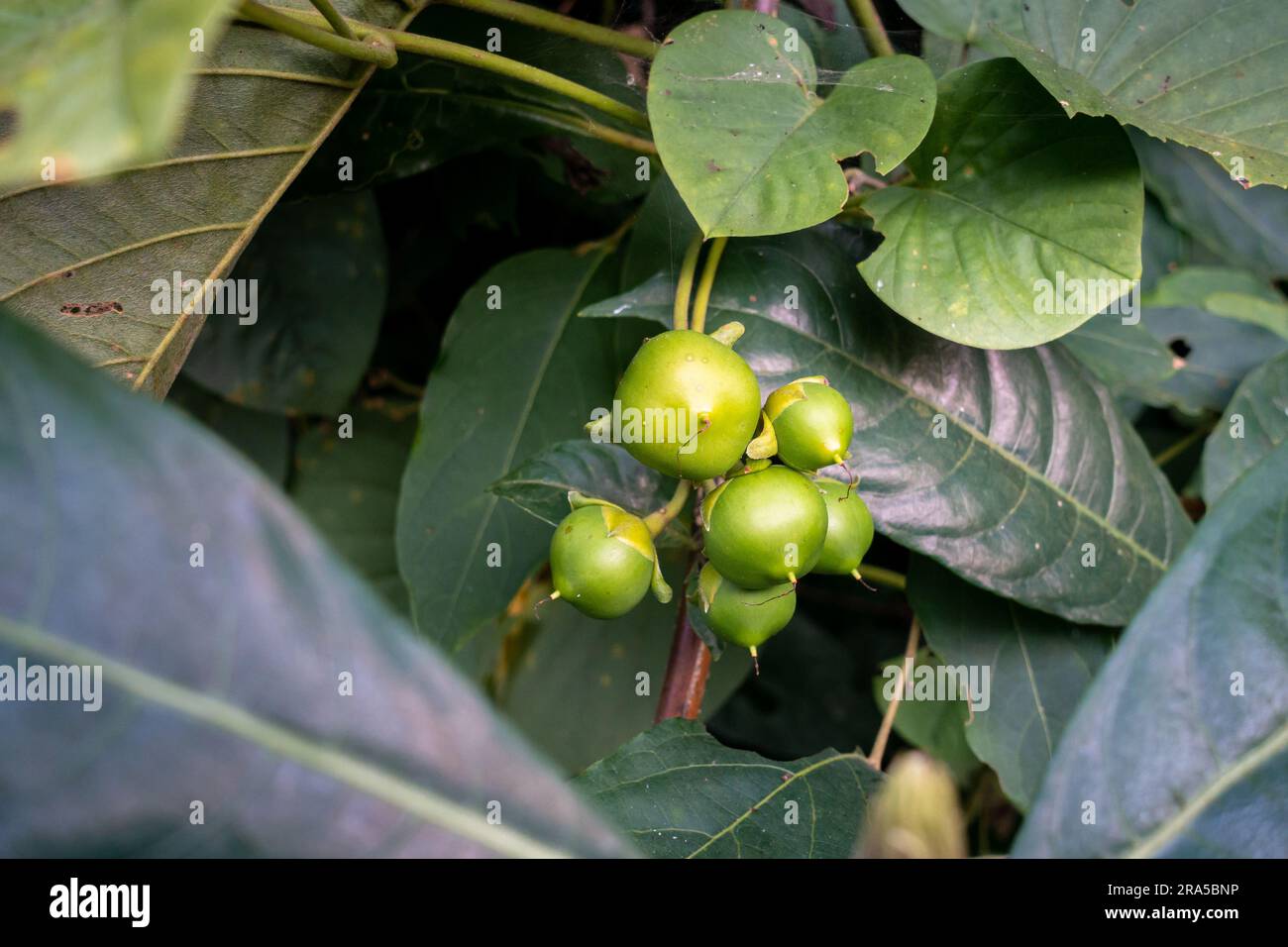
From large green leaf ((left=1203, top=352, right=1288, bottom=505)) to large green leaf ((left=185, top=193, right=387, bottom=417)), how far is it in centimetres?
128

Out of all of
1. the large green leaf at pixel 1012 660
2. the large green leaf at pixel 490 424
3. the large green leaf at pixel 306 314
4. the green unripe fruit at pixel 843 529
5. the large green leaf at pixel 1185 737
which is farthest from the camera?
the large green leaf at pixel 306 314

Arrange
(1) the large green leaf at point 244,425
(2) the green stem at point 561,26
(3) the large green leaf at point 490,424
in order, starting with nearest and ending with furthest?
1. (2) the green stem at point 561,26
2. (3) the large green leaf at point 490,424
3. (1) the large green leaf at point 244,425

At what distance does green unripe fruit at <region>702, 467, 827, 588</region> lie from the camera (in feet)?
2.57

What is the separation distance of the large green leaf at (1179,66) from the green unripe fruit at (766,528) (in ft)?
1.45

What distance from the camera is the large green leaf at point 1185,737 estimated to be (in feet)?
2.02

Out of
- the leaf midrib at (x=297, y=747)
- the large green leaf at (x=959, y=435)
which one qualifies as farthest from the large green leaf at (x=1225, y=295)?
the leaf midrib at (x=297, y=747)

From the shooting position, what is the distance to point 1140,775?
627 millimetres

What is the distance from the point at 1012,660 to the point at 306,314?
3.89 ft

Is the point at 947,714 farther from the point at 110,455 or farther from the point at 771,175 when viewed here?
the point at 110,455

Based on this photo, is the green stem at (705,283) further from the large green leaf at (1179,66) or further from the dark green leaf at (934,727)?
the dark green leaf at (934,727)

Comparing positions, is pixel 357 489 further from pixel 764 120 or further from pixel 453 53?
pixel 764 120

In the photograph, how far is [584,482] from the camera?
0.97 meters

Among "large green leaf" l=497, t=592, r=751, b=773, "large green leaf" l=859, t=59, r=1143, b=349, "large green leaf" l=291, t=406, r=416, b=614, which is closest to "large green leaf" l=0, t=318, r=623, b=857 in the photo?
"large green leaf" l=859, t=59, r=1143, b=349

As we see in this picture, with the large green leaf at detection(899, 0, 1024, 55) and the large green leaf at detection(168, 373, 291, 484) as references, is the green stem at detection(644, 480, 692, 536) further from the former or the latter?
the large green leaf at detection(168, 373, 291, 484)
